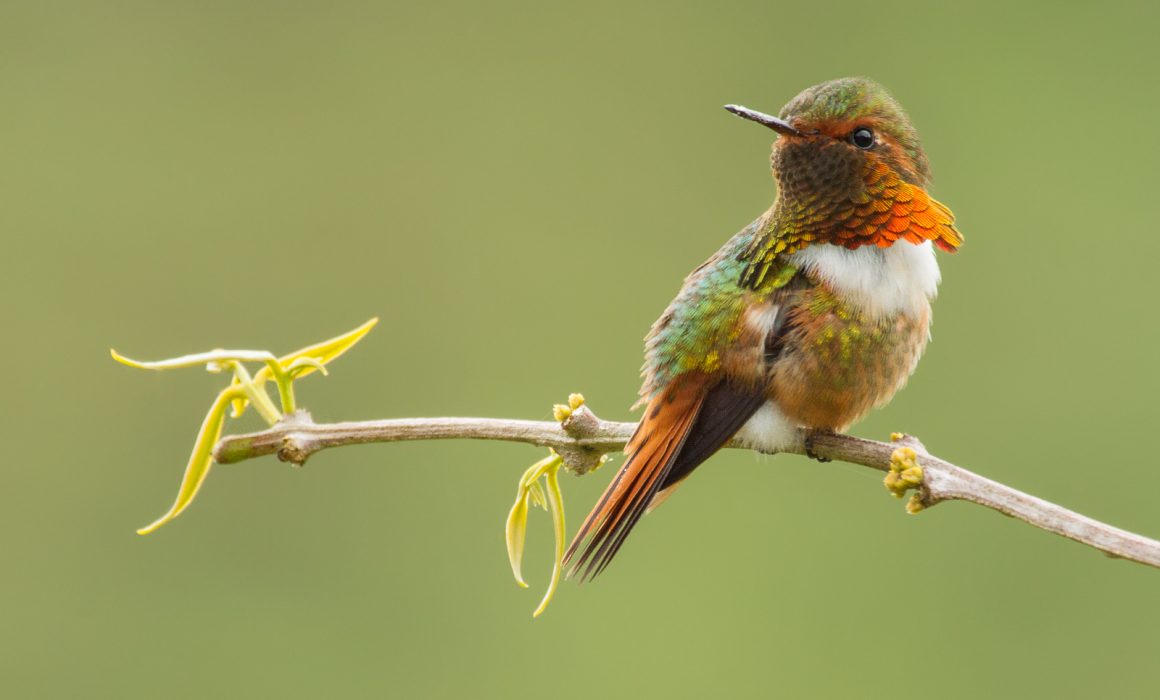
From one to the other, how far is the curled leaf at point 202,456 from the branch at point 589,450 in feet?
0.10

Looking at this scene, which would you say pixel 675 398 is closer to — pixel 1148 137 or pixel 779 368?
pixel 779 368

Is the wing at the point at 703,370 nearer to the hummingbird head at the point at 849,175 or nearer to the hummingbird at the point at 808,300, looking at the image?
the hummingbird at the point at 808,300

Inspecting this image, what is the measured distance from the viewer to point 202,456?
2127 mm

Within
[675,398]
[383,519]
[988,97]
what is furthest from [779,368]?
[988,97]

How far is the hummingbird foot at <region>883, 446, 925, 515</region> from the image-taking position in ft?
7.21

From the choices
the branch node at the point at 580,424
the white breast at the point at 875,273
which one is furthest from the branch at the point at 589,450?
the white breast at the point at 875,273

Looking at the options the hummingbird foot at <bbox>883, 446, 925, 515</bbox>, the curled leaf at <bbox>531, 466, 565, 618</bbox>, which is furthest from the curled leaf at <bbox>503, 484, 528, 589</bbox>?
the hummingbird foot at <bbox>883, 446, 925, 515</bbox>

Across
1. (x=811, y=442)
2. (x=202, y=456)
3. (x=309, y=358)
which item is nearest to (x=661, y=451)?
(x=811, y=442)

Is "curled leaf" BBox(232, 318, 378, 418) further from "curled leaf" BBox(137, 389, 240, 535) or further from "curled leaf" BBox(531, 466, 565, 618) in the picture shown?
"curled leaf" BBox(531, 466, 565, 618)

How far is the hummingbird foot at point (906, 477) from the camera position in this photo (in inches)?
86.5

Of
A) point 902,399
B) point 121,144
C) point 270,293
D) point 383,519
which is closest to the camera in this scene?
point 902,399

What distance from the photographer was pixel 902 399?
5719 mm

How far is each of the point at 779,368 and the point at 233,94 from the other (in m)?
5.47

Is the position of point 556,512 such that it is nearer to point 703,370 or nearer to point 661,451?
point 661,451
